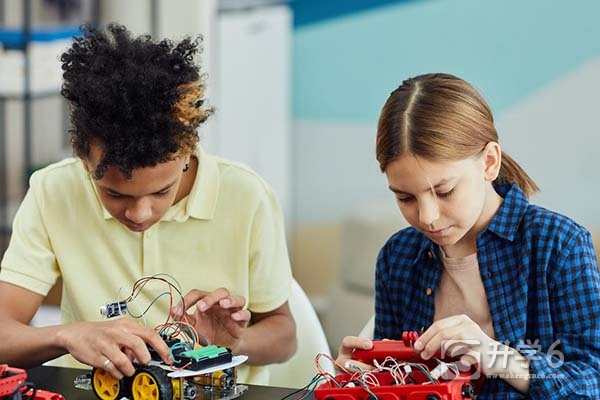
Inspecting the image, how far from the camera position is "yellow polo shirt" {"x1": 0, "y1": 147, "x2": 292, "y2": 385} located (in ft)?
5.11

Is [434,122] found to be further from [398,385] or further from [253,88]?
[253,88]

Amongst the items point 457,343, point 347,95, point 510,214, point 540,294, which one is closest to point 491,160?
point 510,214

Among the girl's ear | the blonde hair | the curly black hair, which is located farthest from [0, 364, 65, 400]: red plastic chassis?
the girl's ear

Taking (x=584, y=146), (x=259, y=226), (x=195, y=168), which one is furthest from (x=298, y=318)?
(x=584, y=146)

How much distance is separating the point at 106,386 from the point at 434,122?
55 cm

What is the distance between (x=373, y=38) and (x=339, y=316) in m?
0.99

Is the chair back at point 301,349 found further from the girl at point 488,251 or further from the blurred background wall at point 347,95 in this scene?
the blurred background wall at point 347,95

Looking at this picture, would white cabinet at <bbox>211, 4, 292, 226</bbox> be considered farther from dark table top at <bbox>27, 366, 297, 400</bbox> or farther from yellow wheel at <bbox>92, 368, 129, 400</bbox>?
yellow wheel at <bbox>92, 368, 129, 400</bbox>

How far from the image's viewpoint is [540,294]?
129 cm

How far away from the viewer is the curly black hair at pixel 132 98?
130cm

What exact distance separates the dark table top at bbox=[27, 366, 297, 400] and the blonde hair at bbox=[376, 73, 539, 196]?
1.10 feet

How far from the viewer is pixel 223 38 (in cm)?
340

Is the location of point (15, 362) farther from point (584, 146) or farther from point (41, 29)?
point (584, 146)

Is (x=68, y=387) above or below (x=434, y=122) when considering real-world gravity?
below
